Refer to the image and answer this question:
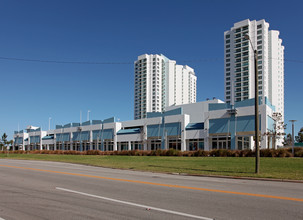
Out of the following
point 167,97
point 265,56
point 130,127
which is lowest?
point 130,127

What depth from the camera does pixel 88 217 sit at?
6027 millimetres

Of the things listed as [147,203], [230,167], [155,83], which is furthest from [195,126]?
[155,83]

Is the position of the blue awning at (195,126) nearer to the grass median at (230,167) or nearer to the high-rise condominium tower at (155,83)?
the grass median at (230,167)

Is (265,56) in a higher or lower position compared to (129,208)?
higher

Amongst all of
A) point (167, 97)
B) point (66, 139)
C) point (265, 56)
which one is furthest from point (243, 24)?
point (66, 139)

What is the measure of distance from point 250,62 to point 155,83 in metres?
53.4

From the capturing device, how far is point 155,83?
5753 inches

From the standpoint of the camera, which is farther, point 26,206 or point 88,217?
point 26,206

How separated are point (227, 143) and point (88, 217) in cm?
3870

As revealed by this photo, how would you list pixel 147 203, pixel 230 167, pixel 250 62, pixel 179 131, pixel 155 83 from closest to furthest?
pixel 147 203 → pixel 230 167 → pixel 179 131 → pixel 250 62 → pixel 155 83

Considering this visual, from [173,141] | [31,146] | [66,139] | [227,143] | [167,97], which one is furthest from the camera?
[167,97]

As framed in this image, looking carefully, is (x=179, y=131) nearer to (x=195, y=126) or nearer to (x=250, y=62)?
(x=195, y=126)

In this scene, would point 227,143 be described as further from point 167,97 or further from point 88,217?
point 167,97

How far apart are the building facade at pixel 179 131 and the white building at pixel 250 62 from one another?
162 ft
